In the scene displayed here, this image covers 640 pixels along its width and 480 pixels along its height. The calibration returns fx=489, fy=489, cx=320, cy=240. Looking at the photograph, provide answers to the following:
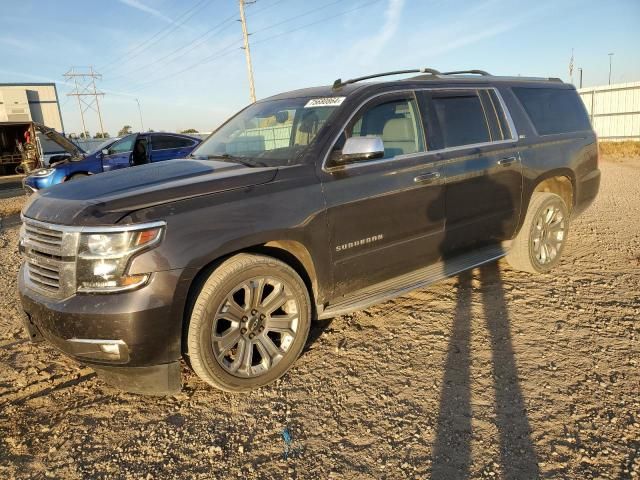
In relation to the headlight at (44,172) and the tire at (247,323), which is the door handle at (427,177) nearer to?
the tire at (247,323)

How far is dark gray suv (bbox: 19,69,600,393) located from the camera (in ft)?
8.88

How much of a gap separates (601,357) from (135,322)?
3068mm

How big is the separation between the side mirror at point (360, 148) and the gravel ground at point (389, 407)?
1.43m

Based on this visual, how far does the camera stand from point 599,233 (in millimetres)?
6793

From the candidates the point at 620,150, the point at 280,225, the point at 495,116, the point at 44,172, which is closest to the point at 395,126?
the point at 495,116

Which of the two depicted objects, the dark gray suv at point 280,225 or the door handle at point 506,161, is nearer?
the dark gray suv at point 280,225

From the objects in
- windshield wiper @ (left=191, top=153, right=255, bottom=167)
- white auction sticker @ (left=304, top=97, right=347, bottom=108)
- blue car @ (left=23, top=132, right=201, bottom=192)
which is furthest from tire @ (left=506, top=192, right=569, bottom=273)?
blue car @ (left=23, top=132, right=201, bottom=192)

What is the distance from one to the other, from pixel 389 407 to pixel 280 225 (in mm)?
1294

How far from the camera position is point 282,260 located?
3.34 meters

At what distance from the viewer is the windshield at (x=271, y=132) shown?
362 centimetres

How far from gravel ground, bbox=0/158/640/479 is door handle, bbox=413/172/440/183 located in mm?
1178

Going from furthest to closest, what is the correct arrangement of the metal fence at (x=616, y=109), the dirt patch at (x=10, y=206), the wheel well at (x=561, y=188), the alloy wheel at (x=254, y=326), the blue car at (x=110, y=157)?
the metal fence at (x=616, y=109) → the blue car at (x=110, y=157) → the dirt patch at (x=10, y=206) → the wheel well at (x=561, y=188) → the alloy wheel at (x=254, y=326)

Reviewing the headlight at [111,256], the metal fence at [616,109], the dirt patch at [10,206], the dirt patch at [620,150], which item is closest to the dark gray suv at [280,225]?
the headlight at [111,256]

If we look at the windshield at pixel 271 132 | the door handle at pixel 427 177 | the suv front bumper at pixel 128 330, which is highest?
the windshield at pixel 271 132
